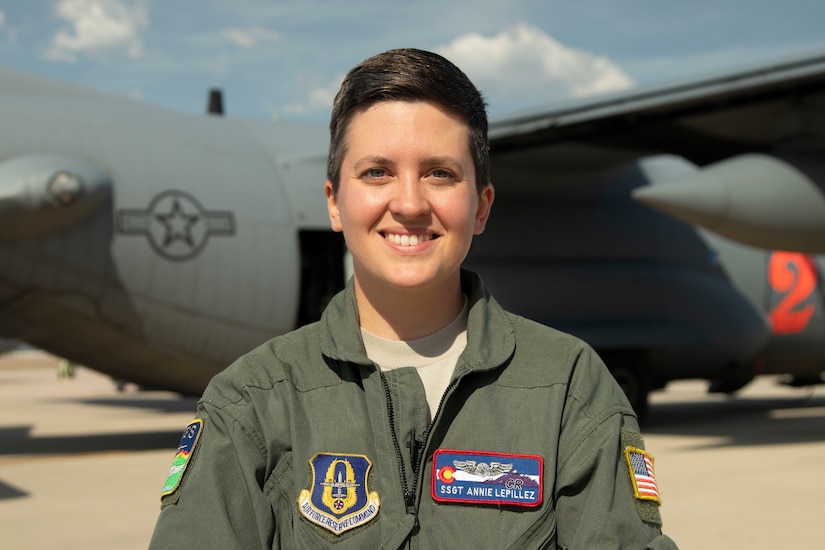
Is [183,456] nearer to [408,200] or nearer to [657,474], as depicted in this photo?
[408,200]

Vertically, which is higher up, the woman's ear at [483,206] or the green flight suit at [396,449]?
the woman's ear at [483,206]

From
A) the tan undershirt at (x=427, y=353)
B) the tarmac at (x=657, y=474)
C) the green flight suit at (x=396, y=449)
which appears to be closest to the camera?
the green flight suit at (x=396, y=449)

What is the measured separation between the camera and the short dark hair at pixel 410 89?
1749 mm

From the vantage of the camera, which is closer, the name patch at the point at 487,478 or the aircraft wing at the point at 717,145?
the name patch at the point at 487,478

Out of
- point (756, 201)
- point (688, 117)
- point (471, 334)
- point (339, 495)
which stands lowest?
point (339, 495)

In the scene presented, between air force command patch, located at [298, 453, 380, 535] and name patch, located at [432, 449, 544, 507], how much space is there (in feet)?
0.42

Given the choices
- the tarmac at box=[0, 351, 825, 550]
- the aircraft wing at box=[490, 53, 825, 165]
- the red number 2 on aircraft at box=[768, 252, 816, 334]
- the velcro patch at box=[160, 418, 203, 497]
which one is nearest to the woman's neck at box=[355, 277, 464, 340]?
the velcro patch at box=[160, 418, 203, 497]

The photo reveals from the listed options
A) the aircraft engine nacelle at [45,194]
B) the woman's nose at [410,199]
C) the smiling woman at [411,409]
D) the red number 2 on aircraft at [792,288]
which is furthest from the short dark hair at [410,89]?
the red number 2 on aircraft at [792,288]

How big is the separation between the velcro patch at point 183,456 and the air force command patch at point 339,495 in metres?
0.21

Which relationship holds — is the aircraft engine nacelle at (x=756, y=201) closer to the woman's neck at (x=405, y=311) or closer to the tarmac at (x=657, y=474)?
the tarmac at (x=657, y=474)

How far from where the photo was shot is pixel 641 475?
5.51 feet

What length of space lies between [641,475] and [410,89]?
2.77ft

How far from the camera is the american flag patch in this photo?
1663mm

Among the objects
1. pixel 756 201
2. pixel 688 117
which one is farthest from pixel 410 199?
pixel 688 117
